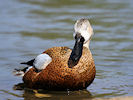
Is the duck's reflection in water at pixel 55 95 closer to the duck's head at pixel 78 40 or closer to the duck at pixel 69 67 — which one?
the duck at pixel 69 67

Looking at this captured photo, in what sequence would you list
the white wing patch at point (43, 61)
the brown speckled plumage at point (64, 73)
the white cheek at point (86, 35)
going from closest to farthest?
1. the brown speckled plumage at point (64, 73)
2. the white cheek at point (86, 35)
3. the white wing patch at point (43, 61)

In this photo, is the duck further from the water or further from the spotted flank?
the water

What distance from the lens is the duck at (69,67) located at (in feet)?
25.0

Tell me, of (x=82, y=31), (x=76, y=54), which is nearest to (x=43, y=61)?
(x=76, y=54)

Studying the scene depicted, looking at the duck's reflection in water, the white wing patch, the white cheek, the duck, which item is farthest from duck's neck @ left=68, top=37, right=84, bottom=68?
the duck's reflection in water

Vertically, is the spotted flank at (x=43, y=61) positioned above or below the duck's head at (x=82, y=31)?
below

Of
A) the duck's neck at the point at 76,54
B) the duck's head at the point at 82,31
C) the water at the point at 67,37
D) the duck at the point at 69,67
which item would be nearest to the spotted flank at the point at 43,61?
the duck at the point at 69,67

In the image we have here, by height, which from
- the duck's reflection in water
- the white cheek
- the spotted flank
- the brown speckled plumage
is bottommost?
the duck's reflection in water

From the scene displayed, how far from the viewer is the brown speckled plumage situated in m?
7.61

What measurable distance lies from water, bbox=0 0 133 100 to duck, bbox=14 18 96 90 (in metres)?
0.35

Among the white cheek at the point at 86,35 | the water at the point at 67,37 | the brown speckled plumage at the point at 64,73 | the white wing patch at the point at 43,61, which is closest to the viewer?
the brown speckled plumage at the point at 64,73

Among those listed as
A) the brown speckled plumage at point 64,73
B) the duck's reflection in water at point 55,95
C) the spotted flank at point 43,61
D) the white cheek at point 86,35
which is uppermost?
the white cheek at point 86,35

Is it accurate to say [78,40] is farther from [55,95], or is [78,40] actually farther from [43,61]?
[55,95]

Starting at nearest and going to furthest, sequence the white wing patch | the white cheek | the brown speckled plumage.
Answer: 1. the brown speckled plumage
2. the white cheek
3. the white wing patch
